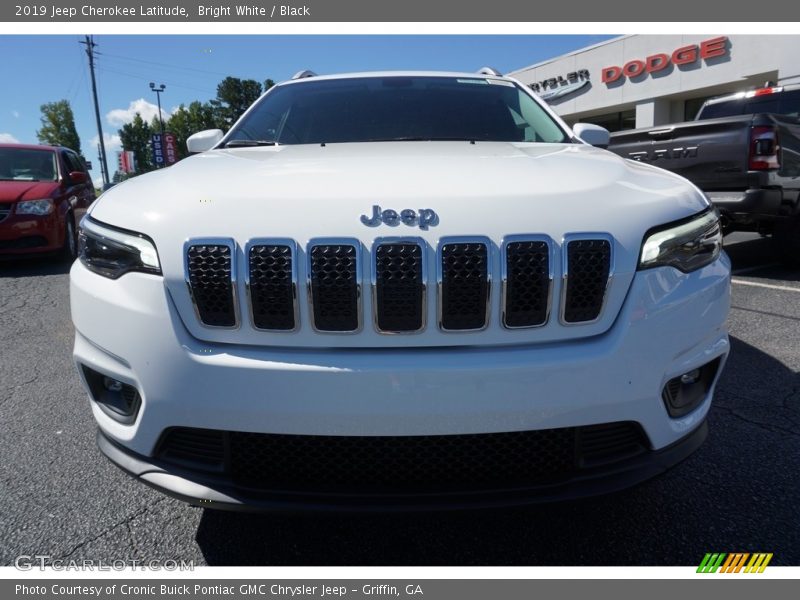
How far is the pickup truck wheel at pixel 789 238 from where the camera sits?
5.66 meters

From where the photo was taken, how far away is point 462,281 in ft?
4.67

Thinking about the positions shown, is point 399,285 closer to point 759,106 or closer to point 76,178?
point 76,178

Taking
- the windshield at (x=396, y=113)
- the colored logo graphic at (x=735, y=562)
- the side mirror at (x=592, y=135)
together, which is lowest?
the colored logo graphic at (x=735, y=562)

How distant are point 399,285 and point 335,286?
0.52 feet

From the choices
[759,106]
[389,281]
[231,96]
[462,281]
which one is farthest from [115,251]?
[231,96]

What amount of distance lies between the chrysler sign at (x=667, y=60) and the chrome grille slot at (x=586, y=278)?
2032cm

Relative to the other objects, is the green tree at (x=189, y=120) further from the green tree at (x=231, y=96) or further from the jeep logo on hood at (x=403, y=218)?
the jeep logo on hood at (x=403, y=218)

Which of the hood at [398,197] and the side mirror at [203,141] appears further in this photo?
the side mirror at [203,141]

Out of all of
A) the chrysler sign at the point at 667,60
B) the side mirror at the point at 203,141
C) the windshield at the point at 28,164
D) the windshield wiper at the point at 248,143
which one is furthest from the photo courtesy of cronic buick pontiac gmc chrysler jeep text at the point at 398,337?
the chrysler sign at the point at 667,60

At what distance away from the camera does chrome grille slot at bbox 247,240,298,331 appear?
142 cm

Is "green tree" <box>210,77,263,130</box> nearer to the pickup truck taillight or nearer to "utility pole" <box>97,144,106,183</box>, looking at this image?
"utility pole" <box>97,144,106,183</box>

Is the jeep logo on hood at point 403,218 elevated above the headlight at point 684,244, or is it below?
above

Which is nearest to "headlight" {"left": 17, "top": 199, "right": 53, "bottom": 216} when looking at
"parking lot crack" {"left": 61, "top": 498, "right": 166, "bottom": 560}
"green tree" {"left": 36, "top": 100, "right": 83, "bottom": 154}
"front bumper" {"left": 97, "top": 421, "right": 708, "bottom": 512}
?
"parking lot crack" {"left": 61, "top": 498, "right": 166, "bottom": 560}
